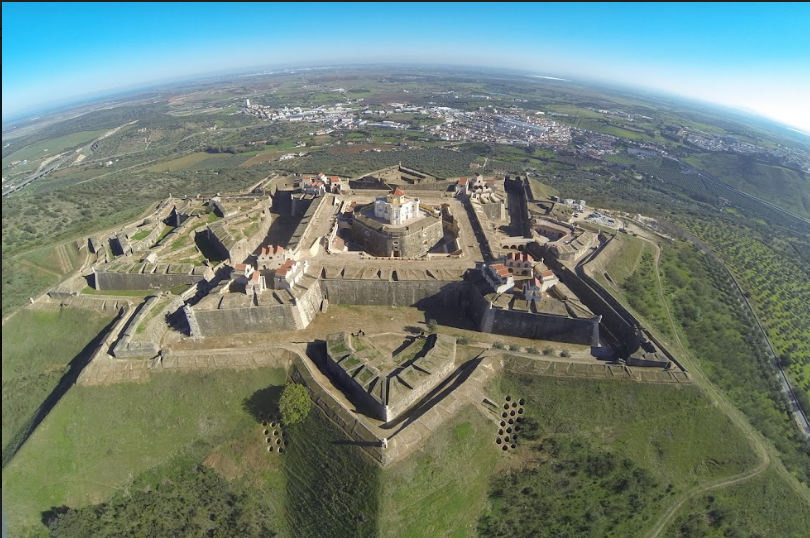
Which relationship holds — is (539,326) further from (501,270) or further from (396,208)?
(396,208)

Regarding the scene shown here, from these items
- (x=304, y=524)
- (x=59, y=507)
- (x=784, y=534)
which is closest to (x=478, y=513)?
(x=304, y=524)

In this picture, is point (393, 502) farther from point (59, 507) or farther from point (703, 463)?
point (59, 507)

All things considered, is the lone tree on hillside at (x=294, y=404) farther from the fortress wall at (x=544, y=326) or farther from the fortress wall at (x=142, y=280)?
the fortress wall at (x=142, y=280)

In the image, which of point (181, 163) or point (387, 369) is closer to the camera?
point (387, 369)

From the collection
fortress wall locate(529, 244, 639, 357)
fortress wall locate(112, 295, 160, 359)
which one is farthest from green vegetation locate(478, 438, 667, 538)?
fortress wall locate(112, 295, 160, 359)

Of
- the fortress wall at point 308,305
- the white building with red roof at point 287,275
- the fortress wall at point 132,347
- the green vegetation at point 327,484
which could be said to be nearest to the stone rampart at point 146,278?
the fortress wall at point 132,347

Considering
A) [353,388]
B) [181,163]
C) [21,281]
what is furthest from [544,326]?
[181,163]
